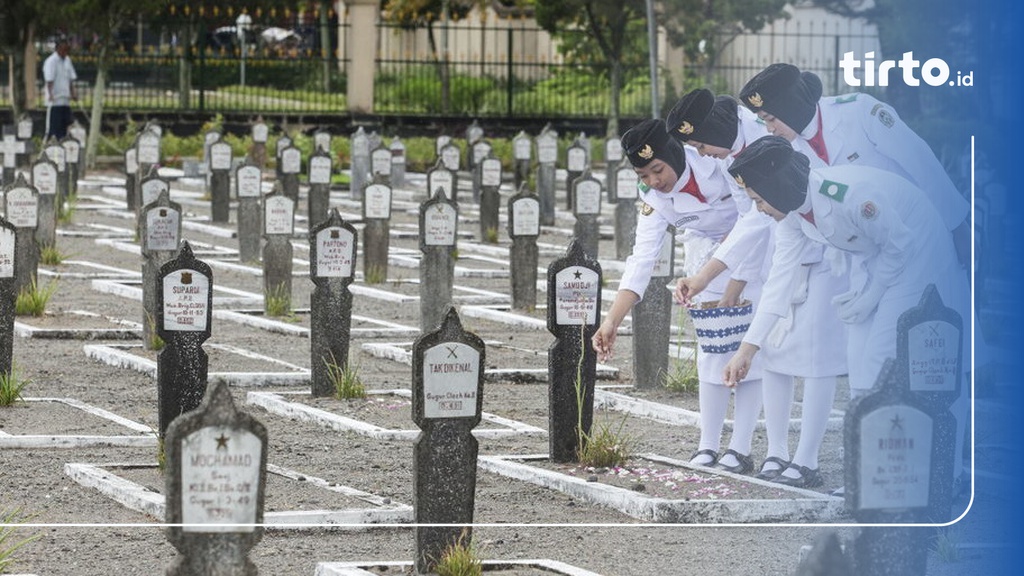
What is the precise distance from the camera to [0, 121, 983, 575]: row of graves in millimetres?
4973

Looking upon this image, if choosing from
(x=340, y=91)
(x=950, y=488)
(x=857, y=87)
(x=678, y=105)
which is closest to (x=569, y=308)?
(x=678, y=105)

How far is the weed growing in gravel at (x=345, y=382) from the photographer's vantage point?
9.95 m

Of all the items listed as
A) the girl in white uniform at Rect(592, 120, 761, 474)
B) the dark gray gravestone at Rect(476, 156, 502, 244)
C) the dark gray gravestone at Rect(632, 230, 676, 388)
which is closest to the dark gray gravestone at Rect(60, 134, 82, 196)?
the dark gray gravestone at Rect(476, 156, 502, 244)

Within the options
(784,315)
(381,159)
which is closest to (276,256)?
(784,315)

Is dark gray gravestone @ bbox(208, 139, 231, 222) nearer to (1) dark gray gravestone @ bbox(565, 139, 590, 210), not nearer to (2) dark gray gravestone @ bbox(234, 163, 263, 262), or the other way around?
(2) dark gray gravestone @ bbox(234, 163, 263, 262)

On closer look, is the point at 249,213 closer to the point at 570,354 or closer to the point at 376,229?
the point at 376,229

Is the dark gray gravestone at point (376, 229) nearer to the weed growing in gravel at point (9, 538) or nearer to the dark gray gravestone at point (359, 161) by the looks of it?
the weed growing in gravel at point (9, 538)

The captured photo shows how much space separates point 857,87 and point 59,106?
20.2 metres

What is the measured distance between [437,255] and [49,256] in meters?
4.97

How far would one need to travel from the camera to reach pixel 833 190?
6.55 metres

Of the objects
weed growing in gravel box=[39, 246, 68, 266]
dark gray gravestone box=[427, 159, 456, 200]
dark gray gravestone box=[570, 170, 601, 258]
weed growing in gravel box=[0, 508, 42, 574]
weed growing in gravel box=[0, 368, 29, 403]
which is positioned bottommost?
weed growing in gravel box=[0, 508, 42, 574]

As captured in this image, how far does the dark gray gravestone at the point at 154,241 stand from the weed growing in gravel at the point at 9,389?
1541 millimetres

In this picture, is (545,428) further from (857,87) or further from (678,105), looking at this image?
(857,87)

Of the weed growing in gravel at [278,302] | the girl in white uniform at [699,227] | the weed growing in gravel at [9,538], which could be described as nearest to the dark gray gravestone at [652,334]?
the girl in white uniform at [699,227]
